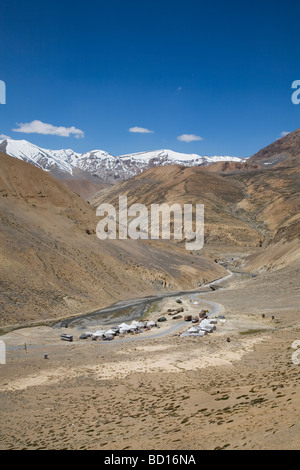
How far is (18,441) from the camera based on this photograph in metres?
19.3

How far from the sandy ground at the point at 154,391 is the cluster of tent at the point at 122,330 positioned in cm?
163

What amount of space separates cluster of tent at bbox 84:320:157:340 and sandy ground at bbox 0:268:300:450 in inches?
64.3

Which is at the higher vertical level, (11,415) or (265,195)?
(265,195)

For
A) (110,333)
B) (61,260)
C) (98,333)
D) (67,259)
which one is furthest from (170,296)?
(98,333)

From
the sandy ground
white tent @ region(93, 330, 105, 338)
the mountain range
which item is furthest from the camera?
the mountain range

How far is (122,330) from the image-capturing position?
4631 cm

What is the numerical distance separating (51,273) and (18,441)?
148 ft

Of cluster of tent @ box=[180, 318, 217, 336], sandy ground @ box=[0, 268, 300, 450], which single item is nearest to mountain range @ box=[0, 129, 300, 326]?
sandy ground @ box=[0, 268, 300, 450]

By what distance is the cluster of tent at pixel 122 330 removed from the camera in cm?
4425

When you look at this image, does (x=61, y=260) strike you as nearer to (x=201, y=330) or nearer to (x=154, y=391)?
(x=201, y=330)

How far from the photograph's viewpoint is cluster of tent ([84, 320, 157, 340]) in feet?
145

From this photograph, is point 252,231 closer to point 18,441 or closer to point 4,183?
point 4,183

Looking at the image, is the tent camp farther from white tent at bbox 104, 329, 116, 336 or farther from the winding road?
the winding road
